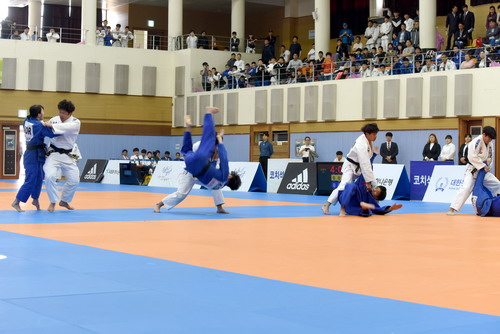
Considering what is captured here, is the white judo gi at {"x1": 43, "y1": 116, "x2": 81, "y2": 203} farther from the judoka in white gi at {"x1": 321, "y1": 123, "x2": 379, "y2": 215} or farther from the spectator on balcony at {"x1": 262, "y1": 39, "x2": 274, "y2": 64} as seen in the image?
the spectator on balcony at {"x1": 262, "y1": 39, "x2": 274, "y2": 64}

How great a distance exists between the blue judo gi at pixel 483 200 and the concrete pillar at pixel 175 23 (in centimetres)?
2418

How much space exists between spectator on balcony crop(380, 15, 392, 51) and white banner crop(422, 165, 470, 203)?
32.9ft

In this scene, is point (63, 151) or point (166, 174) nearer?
point (63, 151)

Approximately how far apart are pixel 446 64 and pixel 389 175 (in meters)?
6.40

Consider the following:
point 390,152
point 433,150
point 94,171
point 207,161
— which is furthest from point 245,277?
point 94,171

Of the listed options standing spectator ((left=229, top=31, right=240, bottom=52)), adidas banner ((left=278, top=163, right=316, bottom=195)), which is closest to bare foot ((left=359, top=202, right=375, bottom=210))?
adidas banner ((left=278, top=163, right=316, bottom=195))

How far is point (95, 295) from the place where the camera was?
534 centimetres

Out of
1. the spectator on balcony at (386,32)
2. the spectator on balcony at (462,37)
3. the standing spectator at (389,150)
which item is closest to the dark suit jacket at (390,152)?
the standing spectator at (389,150)

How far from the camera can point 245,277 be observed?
6348mm

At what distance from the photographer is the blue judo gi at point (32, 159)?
13.1 metres

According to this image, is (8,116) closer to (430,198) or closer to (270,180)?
(270,180)

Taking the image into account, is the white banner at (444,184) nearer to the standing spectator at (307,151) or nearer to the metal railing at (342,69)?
the metal railing at (342,69)

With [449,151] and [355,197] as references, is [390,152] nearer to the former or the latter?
[449,151]

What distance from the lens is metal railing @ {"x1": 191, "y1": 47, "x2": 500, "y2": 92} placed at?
82.8 ft
